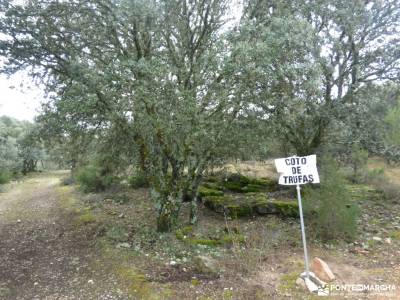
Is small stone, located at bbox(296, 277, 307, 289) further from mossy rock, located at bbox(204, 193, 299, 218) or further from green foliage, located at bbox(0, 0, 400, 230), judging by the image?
mossy rock, located at bbox(204, 193, 299, 218)

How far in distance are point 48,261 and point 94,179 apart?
8570 mm

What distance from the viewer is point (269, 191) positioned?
12820mm

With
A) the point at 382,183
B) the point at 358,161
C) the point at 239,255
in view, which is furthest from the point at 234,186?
the point at 239,255

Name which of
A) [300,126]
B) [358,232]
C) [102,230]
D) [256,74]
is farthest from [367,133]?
[102,230]

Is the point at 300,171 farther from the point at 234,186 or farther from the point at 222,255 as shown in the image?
the point at 234,186

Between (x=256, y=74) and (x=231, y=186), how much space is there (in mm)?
6605

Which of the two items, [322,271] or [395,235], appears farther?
[395,235]

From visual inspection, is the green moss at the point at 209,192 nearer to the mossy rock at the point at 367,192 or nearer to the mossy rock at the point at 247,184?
the mossy rock at the point at 247,184

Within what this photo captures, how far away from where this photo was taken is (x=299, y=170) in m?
5.36

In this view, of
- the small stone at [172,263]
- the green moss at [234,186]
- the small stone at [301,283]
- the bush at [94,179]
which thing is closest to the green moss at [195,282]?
the small stone at [172,263]

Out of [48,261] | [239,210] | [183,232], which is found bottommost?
[48,261]

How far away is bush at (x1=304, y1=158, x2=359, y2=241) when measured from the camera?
7.29 metres

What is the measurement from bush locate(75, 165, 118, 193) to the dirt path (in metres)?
3.43

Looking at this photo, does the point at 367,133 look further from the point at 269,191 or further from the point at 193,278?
the point at 193,278
